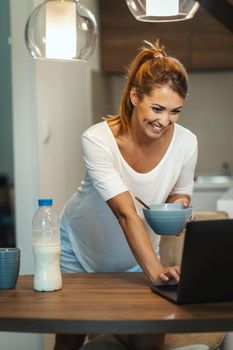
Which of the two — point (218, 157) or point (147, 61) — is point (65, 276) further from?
point (218, 157)

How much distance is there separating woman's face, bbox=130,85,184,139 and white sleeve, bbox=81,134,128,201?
149 mm

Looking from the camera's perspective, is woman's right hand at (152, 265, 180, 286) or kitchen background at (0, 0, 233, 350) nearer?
woman's right hand at (152, 265, 180, 286)

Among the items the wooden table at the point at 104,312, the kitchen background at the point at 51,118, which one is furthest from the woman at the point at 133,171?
the kitchen background at the point at 51,118

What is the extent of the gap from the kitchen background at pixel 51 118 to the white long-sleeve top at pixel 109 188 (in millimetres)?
1202

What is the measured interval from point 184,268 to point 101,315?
223mm

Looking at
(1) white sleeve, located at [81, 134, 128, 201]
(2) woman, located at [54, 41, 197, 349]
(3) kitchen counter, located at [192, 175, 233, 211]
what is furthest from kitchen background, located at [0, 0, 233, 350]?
(1) white sleeve, located at [81, 134, 128, 201]

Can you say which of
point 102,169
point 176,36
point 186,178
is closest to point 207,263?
point 102,169

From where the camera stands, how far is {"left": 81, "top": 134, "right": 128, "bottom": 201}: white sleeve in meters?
2.18

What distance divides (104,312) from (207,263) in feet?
0.88

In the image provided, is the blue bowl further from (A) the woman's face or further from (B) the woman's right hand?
(A) the woman's face

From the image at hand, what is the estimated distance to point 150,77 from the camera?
2.28 meters

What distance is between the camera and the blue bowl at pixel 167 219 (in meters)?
2.02

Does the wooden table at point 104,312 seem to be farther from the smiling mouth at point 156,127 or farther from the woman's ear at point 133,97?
the woman's ear at point 133,97

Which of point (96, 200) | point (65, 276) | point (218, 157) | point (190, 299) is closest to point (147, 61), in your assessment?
point (96, 200)
